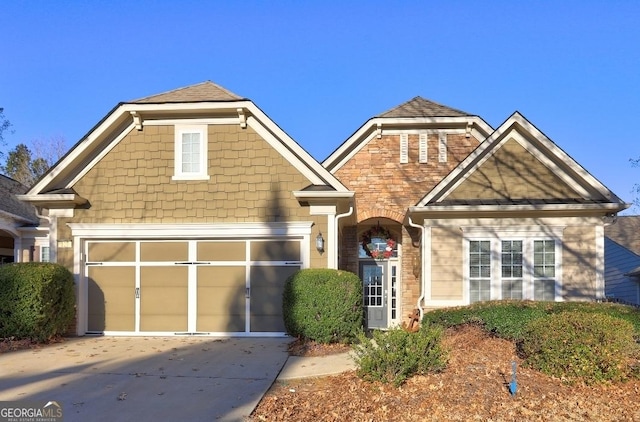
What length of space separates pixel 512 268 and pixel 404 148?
5.14m

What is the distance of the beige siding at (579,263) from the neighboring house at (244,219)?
2cm

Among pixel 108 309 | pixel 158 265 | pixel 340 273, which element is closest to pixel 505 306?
pixel 340 273

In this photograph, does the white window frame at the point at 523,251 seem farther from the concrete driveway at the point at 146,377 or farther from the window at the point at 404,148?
the concrete driveway at the point at 146,377

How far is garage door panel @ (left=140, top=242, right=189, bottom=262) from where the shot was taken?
1215cm

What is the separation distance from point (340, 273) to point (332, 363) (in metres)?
2.22

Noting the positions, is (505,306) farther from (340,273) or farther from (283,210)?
(283,210)

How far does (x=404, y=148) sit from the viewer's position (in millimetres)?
15992

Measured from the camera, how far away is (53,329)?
10.9 metres

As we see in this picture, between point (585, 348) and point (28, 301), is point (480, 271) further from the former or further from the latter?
point (28, 301)

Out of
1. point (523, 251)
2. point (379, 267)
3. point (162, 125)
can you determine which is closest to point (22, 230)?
point (162, 125)

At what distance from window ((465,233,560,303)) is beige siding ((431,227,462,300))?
23 cm

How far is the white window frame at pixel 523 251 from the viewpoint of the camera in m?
12.3

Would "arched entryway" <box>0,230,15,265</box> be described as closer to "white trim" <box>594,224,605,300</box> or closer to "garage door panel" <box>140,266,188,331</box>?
"garage door panel" <box>140,266,188,331</box>

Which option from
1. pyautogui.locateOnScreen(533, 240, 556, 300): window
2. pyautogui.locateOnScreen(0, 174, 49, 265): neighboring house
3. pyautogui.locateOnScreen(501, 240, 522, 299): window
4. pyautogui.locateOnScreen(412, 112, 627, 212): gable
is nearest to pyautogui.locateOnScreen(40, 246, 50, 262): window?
pyautogui.locateOnScreen(0, 174, 49, 265): neighboring house
